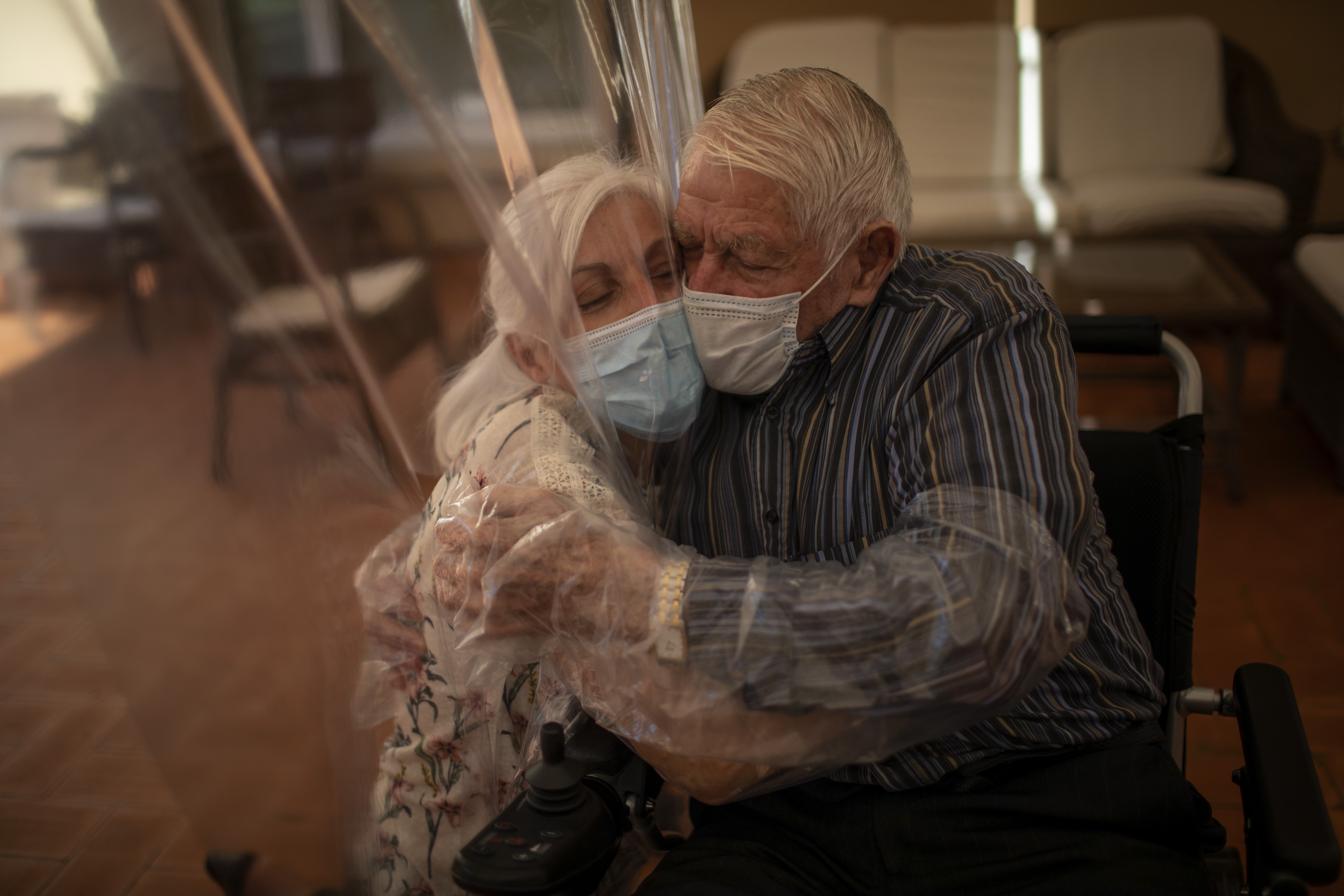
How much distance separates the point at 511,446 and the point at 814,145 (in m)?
0.43

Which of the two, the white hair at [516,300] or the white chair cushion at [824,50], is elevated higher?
the white hair at [516,300]

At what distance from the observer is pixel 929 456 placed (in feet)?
2.92

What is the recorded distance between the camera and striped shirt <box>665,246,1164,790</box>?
34.1 inches

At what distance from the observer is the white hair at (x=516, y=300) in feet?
2.78

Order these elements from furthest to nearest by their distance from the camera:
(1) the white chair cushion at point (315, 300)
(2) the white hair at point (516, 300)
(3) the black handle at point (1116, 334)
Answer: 1. (3) the black handle at point (1116, 334)
2. (2) the white hair at point (516, 300)
3. (1) the white chair cushion at point (315, 300)

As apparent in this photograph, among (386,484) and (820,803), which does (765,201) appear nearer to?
(386,484)

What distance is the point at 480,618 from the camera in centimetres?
79

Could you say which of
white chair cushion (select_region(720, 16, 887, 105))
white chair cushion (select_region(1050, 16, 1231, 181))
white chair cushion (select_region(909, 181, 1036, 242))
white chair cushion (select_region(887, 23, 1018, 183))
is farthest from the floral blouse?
white chair cushion (select_region(1050, 16, 1231, 181))

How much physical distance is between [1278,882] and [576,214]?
2.70 feet

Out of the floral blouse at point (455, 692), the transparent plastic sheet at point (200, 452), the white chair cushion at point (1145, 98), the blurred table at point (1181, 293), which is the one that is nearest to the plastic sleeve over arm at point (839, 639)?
the floral blouse at point (455, 692)

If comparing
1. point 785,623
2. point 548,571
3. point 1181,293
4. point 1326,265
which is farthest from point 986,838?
point 1326,265

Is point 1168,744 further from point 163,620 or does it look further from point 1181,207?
point 1181,207

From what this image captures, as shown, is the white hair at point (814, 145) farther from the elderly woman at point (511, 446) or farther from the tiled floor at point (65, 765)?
the tiled floor at point (65, 765)

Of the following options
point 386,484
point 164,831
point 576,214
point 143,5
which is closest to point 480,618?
point 386,484
